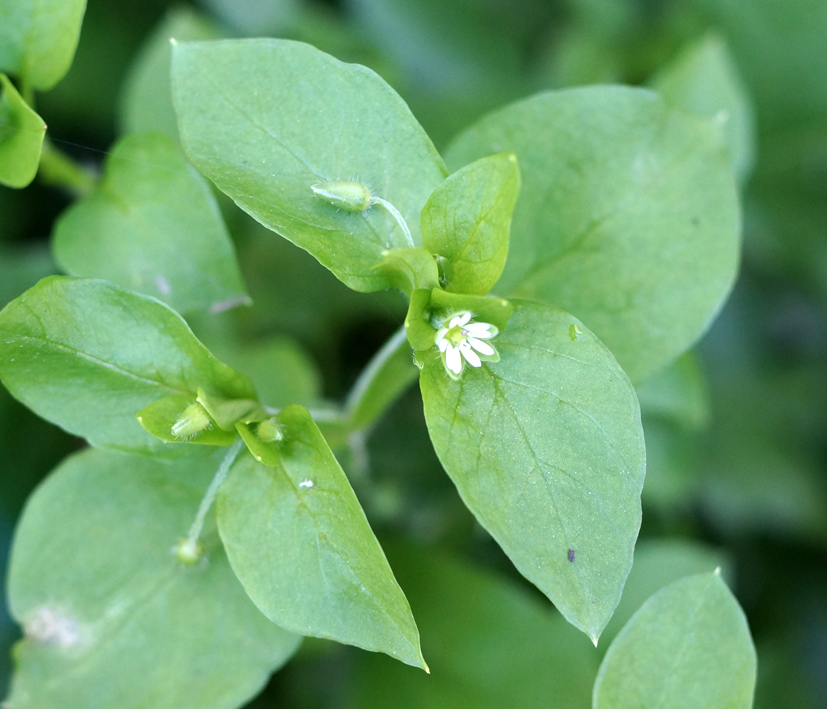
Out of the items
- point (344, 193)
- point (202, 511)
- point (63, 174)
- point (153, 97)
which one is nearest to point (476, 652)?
point (202, 511)

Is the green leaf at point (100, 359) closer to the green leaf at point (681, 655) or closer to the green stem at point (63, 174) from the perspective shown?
the green stem at point (63, 174)

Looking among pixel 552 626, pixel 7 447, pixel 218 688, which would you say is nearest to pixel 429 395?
pixel 218 688

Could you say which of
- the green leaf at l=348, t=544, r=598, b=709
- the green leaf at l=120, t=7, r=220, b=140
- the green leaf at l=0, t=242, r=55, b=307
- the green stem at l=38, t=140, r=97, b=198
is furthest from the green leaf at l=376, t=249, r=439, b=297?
the green leaf at l=0, t=242, r=55, b=307

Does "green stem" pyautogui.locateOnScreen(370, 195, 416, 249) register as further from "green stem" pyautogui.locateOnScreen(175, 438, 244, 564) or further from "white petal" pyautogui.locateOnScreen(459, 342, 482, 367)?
"green stem" pyautogui.locateOnScreen(175, 438, 244, 564)

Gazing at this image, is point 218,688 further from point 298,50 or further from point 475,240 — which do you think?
point 298,50

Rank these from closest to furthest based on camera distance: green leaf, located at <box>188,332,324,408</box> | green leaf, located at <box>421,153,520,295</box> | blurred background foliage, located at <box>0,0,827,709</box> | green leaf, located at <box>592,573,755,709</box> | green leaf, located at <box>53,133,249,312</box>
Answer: green leaf, located at <box>421,153,520,295</box> < green leaf, located at <box>592,573,755,709</box> < green leaf, located at <box>53,133,249,312</box> < green leaf, located at <box>188,332,324,408</box> < blurred background foliage, located at <box>0,0,827,709</box>

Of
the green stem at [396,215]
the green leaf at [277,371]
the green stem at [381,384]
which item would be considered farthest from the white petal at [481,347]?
the green leaf at [277,371]
